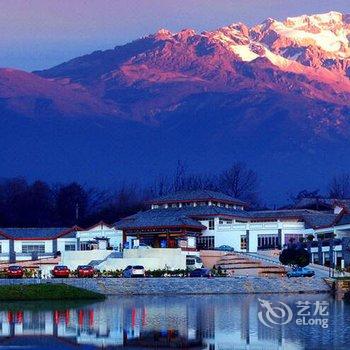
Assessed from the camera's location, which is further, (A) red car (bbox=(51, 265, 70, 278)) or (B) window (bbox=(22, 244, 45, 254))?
(B) window (bbox=(22, 244, 45, 254))

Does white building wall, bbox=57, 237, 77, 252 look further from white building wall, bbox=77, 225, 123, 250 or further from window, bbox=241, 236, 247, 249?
window, bbox=241, 236, 247, 249

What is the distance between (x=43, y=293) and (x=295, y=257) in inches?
943

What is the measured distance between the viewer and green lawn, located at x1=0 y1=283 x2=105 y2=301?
60844 millimetres

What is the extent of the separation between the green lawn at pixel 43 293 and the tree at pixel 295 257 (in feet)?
67.6

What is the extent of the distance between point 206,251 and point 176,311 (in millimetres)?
38891

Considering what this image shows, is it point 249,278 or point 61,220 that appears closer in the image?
point 249,278

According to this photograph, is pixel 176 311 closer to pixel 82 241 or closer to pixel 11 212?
pixel 82 241

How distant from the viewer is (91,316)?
47.5m

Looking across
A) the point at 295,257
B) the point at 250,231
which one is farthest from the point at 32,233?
the point at 295,257

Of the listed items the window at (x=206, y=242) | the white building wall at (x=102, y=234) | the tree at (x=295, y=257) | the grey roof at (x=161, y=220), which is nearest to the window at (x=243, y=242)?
the window at (x=206, y=242)

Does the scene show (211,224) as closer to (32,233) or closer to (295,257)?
(32,233)

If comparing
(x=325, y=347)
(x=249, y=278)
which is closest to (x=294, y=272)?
(x=249, y=278)

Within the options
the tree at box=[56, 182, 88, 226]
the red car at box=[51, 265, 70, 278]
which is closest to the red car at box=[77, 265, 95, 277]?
the red car at box=[51, 265, 70, 278]

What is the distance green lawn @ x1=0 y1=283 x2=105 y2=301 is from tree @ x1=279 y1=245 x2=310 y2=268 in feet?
67.6
